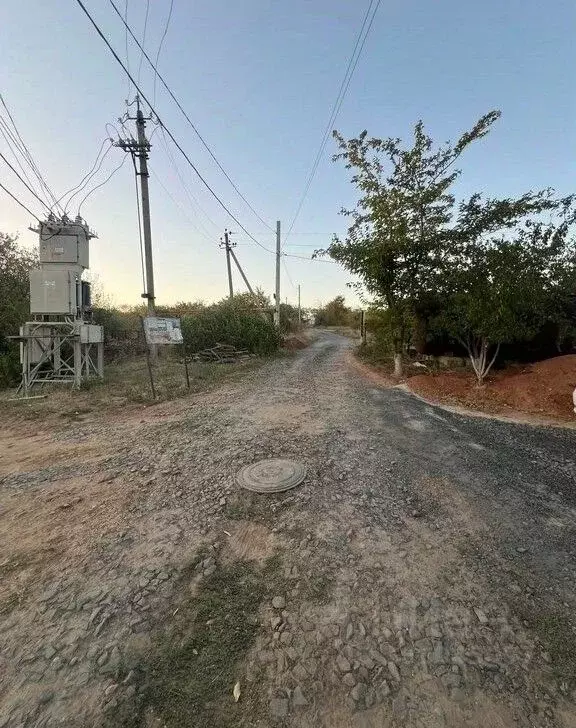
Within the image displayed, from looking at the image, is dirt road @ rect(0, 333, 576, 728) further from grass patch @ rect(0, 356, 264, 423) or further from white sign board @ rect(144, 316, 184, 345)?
white sign board @ rect(144, 316, 184, 345)

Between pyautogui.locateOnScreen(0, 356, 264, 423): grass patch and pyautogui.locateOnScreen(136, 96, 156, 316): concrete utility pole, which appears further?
pyautogui.locateOnScreen(136, 96, 156, 316): concrete utility pole

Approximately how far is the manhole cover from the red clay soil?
4.33m

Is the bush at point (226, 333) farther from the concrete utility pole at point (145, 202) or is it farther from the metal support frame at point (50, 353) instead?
the metal support frame at point (50, 353)

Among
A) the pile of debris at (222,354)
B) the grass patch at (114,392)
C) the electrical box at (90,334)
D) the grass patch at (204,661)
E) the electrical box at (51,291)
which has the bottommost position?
the grass patch at (204,661)

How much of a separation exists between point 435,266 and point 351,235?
A: 238 centimetres

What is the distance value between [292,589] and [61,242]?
974 centimetres

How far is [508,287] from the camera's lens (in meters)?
6.30

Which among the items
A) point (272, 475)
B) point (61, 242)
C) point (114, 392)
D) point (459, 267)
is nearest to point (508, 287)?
point (459, 267)

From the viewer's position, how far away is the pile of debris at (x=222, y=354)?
1282 centimetres

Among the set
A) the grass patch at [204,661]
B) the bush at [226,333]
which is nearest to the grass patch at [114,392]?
the bush at [226,333]

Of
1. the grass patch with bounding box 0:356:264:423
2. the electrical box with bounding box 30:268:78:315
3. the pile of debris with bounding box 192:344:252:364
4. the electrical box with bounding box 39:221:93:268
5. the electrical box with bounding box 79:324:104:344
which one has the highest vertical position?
the electrical box with bounding box 39:221:93:268

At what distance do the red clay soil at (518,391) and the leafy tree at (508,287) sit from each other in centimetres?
58

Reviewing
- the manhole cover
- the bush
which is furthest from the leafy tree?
the bush

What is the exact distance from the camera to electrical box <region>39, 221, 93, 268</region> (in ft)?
27.3
